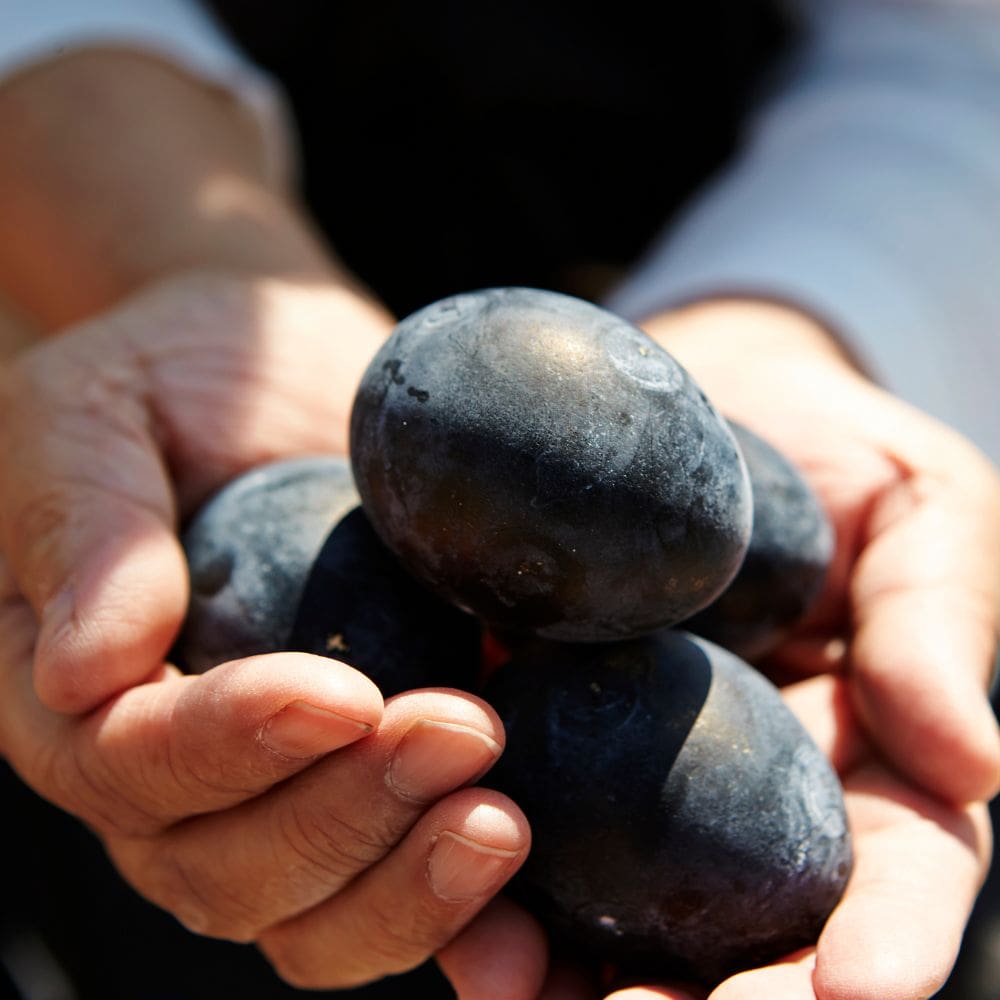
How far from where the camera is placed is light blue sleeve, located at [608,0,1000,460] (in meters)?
1.49

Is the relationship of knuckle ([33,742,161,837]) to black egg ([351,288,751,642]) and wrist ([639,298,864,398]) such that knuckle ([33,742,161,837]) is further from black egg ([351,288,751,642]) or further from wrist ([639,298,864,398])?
wrist ([639,298,864,398])

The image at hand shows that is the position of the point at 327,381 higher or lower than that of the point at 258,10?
lower

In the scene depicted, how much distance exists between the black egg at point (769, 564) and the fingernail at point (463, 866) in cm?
31

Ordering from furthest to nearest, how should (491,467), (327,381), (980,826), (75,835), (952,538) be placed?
(75,835), (327,381), (952,538), (980,826), (491,467)

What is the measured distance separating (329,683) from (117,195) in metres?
1.07

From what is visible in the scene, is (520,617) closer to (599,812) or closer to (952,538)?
(599,812)

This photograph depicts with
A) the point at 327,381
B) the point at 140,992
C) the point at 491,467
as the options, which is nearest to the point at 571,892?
the point at 491,467

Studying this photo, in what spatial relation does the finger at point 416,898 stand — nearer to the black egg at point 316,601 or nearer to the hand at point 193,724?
the hand at point 193,724

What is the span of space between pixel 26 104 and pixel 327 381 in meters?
0.73

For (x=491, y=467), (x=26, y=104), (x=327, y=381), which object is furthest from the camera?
(x=26, y=104)

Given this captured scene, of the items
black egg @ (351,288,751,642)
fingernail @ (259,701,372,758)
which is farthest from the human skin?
black egg @ (351,288,751,642)

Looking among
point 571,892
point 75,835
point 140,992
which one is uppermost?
point 571,892

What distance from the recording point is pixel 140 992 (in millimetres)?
1618

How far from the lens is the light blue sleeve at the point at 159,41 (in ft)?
5.11
